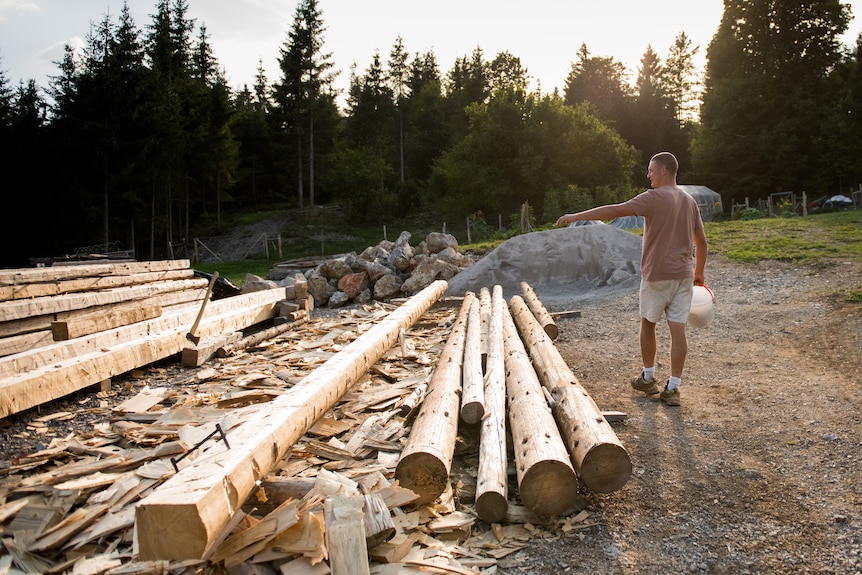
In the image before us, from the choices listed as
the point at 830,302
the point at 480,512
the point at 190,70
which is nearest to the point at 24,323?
the point at 480,512

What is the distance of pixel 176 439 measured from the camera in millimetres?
4223

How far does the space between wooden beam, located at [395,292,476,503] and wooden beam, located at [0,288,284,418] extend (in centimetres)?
309

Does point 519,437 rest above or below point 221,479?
below

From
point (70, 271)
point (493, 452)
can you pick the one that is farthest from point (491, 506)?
point (70, 271)

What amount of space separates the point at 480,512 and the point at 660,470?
1353mm

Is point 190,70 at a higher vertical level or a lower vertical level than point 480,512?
higher

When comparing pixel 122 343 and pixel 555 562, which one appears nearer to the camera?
pixel 555 562

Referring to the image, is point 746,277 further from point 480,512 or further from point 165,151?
point 165,151

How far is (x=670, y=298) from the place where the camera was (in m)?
4.93

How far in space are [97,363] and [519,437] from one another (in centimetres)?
403

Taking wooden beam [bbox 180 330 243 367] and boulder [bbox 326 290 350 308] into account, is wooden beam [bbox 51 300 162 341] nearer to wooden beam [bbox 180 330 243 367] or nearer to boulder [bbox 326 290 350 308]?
wooden beam [bbox 180 330 243 367]

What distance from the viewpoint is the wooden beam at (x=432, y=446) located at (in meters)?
3.22

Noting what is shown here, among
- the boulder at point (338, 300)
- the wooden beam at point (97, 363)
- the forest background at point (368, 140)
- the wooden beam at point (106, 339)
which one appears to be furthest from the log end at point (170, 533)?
the forest background at point (368, 140)

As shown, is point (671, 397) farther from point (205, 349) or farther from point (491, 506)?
point (205, 349)
